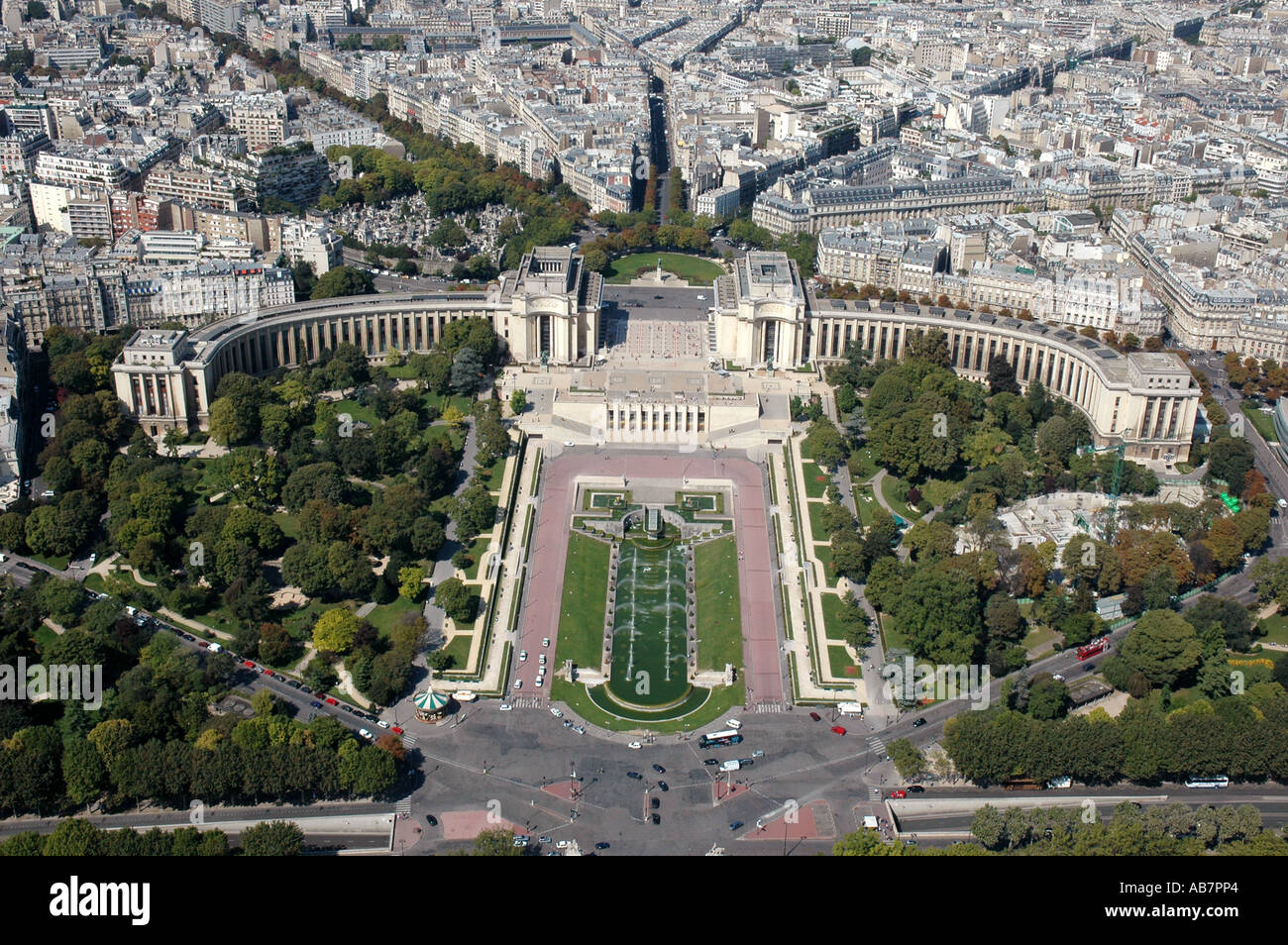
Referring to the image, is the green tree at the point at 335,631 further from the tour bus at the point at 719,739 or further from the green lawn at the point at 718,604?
the tour bus at the point at 719,739

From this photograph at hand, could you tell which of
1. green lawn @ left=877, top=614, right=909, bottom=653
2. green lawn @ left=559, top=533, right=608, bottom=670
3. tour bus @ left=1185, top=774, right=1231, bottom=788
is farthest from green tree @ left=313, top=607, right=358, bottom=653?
tour bus @ left=1185, top=774, right=1231, bottom=788

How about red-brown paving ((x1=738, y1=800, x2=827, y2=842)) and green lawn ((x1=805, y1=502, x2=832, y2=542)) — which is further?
green lawn ((x1=805, y1=502, x2=832, y2=542))

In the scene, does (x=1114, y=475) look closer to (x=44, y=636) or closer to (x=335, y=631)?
(x=335, y=631)

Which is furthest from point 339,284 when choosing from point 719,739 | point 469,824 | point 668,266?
point 469,824

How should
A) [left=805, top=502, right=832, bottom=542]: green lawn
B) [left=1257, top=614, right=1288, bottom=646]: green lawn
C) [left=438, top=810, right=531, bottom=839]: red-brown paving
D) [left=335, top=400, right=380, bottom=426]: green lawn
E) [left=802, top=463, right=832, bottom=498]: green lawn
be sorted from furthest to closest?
[left=335, top=400, right=380, bottom=426]: green lawn, [left=802, top=463, right=832, bottom=498]: green lawn, [left=805, top=502, right=832, bottom=542]: green lawn, [left=1257, top=614, right=1288, bottom=646]: green lawn, [left=438, top=810, right=531, bottom=839]: red-brown paving

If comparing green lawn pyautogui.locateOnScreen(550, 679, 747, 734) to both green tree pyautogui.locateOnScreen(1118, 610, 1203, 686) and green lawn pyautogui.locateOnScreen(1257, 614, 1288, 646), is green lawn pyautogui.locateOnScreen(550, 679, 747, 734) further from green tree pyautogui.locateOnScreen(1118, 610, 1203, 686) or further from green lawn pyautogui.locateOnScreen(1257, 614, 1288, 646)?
green lawn pyautogui.locateOnScreen(1257, 614, 1288, 646)

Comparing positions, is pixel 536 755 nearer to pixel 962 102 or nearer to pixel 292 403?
pixel 292 403

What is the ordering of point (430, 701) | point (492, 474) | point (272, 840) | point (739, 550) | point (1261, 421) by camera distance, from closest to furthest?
point (272, 840) → point (430, 701) → point (739, 550) → point (492, 474) → point (1261, 421)
